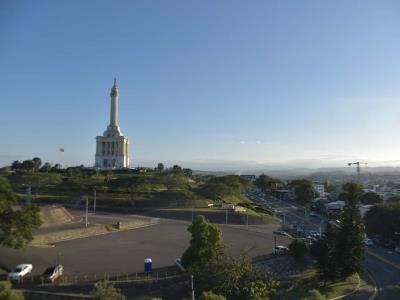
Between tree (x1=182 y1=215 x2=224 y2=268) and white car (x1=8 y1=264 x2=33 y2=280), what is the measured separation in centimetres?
840

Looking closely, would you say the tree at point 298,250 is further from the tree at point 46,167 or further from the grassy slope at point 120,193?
the tree at point 46,167

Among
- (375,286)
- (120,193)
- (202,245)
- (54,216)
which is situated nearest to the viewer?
(202,245)

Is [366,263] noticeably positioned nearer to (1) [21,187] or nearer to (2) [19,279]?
(2) [19,279]

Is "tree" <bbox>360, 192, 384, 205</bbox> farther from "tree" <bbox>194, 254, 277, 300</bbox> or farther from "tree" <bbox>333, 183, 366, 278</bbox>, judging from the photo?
"tree" <bbox>194, 254, 277, 300</bbox>

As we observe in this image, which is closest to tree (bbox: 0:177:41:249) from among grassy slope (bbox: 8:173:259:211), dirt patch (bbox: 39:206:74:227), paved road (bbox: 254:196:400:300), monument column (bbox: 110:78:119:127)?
dirt patch (bbox: 39:206:74:227)

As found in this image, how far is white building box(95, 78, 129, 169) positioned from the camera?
83062 millimetres

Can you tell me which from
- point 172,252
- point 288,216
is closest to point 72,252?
point 172,252

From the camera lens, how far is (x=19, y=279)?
20156 mm

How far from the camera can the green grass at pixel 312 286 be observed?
74.1ft

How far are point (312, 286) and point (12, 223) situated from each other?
17456 mm

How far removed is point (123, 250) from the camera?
92.4 ft

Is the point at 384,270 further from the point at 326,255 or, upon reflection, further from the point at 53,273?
the point at 53,273

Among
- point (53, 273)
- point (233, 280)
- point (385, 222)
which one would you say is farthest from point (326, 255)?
point (385, 222)

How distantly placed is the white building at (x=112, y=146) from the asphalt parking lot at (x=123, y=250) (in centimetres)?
4780
